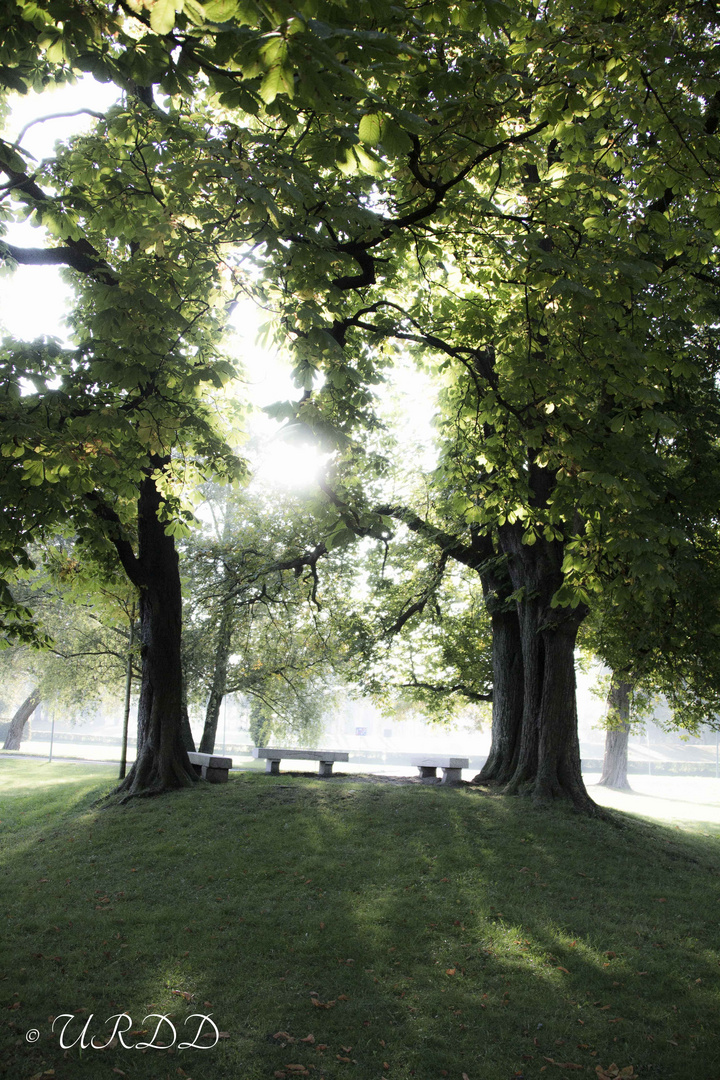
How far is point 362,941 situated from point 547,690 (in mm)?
6284

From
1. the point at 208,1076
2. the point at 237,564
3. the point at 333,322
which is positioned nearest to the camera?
the point at 208,1076

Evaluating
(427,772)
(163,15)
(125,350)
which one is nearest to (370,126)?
(163,15)

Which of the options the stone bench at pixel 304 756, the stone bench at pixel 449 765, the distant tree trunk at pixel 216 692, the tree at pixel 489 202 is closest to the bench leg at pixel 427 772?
the stone bench at pixel 449 765

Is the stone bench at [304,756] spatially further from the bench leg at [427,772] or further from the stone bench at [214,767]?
the stone bench at [214,767]

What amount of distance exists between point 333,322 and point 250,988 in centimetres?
612

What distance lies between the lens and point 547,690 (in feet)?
38.6

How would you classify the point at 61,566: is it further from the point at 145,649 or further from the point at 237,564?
the point at 237,564

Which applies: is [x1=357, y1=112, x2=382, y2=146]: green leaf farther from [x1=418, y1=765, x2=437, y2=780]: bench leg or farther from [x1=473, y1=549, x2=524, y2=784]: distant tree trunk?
[x1=418, y1=765, x2=437, y2=780]: bench leg

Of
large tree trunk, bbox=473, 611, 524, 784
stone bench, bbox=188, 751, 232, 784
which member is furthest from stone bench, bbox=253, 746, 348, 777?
large tree trunk, bbox=473, 611, 524, 784

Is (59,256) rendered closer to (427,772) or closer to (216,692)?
(427,772)

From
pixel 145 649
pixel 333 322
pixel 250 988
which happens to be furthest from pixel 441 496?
pixel 250 988

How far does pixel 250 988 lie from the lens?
5.57 meters

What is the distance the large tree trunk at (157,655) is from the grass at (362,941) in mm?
1086

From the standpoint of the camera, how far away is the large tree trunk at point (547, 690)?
11539mm
